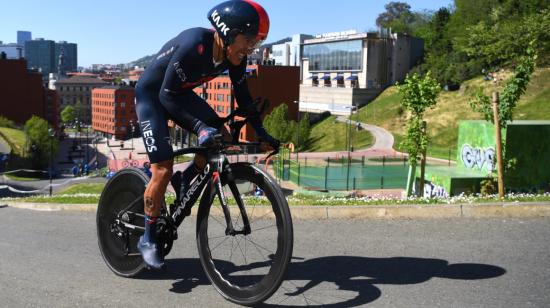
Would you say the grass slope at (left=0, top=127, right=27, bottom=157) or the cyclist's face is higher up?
the cyclist's face

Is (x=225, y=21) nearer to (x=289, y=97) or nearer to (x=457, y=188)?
(x=457, y=188)

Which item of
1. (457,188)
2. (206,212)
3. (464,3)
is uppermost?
A: (464,3)

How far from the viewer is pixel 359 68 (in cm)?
11081

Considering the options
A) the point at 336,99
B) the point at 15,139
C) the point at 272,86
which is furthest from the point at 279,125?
the point at 336,99

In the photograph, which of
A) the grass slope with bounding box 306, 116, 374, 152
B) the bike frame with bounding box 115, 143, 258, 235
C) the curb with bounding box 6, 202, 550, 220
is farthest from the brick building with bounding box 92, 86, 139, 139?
the bike frame with bounding box 115, 143, 258, 235

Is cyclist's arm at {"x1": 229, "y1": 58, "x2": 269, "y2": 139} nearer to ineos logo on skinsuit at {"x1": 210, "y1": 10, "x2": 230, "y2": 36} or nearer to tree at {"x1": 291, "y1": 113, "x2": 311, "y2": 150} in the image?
ineos logo on skinsuit at {"x1": 210, "y1": 10, "x2": 230, "y2": 36}

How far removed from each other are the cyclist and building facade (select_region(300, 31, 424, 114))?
9956cm

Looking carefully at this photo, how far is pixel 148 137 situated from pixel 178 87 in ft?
1.70

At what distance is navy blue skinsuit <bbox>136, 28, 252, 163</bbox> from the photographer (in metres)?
4.40

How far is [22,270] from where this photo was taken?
5.25 meters

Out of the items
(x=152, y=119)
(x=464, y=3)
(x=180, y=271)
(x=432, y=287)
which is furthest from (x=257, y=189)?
(x=464, y=3)

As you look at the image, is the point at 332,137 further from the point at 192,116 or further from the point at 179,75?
the point at 179,75

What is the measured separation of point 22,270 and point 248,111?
2.90 metres

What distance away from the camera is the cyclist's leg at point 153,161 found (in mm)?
4520
